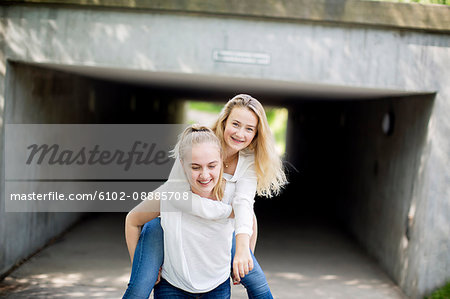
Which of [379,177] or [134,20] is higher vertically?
[134,20]

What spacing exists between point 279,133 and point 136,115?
14383 mm

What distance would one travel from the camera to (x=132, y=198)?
7.88 metres

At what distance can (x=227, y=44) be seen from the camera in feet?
14.6

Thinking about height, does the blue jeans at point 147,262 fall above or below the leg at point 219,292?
above

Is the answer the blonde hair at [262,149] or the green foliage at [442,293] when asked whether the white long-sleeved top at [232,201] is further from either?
the green foliage at [442,293]

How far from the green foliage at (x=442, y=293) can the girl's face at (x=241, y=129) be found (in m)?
3.14

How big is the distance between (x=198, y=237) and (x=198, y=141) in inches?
19.8

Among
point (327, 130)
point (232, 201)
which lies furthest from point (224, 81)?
point (327, 130)

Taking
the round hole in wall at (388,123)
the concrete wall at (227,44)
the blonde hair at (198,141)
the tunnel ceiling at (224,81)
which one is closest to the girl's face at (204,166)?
the blonde hair at (198,141)

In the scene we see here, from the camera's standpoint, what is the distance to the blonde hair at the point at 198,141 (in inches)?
97.2

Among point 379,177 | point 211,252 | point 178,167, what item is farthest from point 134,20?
point 379,177

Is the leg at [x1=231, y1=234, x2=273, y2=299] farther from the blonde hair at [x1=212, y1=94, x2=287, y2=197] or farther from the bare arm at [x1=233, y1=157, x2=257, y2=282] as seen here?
the blonde hair at [x1=212, y1=94, x2=287, y2=197]

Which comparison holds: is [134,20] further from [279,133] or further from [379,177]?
[279,133]

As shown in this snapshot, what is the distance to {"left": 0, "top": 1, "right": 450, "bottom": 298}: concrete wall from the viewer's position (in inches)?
175
